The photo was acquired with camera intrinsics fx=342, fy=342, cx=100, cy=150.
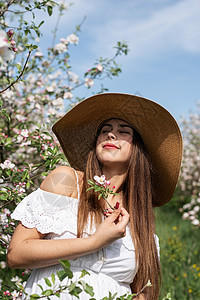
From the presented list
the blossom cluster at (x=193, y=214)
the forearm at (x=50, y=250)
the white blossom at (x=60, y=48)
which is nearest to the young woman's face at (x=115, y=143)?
the forearm at (x=50, y=250)

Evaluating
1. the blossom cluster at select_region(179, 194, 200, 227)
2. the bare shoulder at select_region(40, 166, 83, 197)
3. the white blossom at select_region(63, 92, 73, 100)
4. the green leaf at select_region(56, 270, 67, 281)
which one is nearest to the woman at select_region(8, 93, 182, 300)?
the bare shoulder at select_region(40, 166, 83, 197)

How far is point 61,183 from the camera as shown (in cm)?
166

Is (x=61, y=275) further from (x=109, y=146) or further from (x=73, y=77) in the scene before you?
(x=73, y=77)

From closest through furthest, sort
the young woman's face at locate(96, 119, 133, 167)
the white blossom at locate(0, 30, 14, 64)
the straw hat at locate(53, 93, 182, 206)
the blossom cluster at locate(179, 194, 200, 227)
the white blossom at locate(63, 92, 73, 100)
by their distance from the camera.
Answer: the white blossom at locate(0, 30, 14, 64) < the young woman's face at locate(96, 119, 133, 167) < the straw hat at locate(53, 93, 182, 206) < the white blossom at locate(63, 92, 73, 100) < the blossom cluster at locate(179, 194, 200, 227)

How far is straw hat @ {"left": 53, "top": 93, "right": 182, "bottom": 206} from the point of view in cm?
185

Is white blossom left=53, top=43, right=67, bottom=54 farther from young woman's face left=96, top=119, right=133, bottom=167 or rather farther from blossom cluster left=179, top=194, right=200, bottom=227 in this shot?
blossom cluster left=179, top=194, right=200, bottom=227

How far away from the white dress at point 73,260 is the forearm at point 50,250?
3.9 inches

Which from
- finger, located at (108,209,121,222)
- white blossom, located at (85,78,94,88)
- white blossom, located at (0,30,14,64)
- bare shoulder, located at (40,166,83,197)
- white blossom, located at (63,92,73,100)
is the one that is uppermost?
white blossom, located at (0,30,14,64)

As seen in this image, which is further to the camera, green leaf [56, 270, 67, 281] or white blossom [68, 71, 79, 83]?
white blossom [68, 71, 79, 83]

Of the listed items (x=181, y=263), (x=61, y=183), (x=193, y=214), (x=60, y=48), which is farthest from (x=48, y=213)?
(x=193, y=214)

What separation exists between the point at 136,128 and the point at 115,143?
0.24m

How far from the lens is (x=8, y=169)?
226cm

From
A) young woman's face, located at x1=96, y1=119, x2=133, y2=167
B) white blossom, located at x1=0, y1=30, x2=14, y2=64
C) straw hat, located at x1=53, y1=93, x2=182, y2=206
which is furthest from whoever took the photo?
straw hat, located at x1=53, y1=93, x2=182, y2=206

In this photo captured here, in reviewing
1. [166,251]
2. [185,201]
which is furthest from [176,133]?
[185,201]
